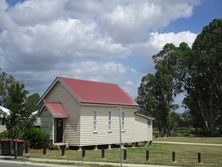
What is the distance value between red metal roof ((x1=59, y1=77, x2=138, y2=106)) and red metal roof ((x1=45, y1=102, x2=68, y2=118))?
5.99ft

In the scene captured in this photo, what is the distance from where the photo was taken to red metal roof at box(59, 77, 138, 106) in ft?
132

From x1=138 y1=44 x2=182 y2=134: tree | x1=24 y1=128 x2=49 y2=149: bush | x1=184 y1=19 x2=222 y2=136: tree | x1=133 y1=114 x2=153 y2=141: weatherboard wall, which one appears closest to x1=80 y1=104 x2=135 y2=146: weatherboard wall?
x1=133 y1=114 x2=153 y2=141: weatherboard wall

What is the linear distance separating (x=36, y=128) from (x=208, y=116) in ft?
169

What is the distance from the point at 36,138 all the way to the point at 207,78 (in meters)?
48.8

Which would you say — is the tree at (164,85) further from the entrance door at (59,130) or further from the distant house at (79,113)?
the entrance door at (59,130)

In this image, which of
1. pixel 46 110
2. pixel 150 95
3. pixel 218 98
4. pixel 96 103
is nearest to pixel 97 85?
pixel 96 103

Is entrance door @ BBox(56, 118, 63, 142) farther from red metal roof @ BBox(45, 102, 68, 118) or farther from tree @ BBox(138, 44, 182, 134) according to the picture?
tree @ BBox(138, 44, 182, 134)

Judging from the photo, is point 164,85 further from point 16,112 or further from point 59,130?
point 16,112

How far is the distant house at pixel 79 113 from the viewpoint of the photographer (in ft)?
129

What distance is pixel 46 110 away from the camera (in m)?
39.2

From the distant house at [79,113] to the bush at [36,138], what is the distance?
101 cm

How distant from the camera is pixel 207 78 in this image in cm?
8062

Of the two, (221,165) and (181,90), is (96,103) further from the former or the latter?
(181,90)

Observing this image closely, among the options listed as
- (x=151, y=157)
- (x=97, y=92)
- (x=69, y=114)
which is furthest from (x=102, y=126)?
(x=151, y=157)
